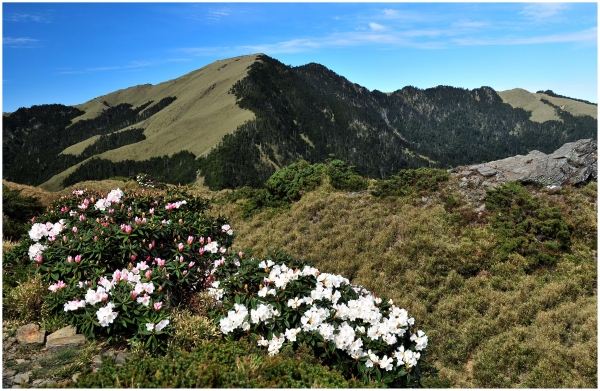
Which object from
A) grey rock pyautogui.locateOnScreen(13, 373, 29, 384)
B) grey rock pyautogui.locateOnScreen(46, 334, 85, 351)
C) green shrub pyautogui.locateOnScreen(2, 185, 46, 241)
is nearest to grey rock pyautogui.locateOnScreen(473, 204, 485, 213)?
grey rock pyautogui.locateOnScreen(46, 334, 85, 351)

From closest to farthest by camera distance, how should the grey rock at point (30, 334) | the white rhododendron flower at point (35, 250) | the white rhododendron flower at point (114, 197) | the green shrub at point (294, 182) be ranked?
the grey rock at point (30, 334) < the white rhododendron flower at point (35, 250) < the white rhododendron flower at point (114, 197) < the green shrub at point (294, 182)

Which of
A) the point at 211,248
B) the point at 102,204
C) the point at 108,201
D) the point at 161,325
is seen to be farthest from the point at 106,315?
the point at 108,201

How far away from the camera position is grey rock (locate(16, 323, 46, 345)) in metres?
5.31

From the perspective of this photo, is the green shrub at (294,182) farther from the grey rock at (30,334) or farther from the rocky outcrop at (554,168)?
the grey rock at (30,334)

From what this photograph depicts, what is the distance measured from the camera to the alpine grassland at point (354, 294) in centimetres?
495

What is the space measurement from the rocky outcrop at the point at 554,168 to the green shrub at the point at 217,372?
13334 mm

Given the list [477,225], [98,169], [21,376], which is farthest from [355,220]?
[98,169]

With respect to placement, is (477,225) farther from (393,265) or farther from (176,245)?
(176,245)

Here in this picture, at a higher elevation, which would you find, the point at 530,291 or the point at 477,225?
the point at 477,225

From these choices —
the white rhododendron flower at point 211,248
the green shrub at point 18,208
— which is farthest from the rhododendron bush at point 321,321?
the green shrub at point 18,208

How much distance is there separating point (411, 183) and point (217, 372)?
14.2 metres

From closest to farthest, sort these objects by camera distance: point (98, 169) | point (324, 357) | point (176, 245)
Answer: point (324, 357), point (176, 245), point (98, 169)

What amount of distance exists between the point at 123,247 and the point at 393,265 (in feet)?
26.8

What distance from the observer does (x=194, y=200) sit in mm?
8789
